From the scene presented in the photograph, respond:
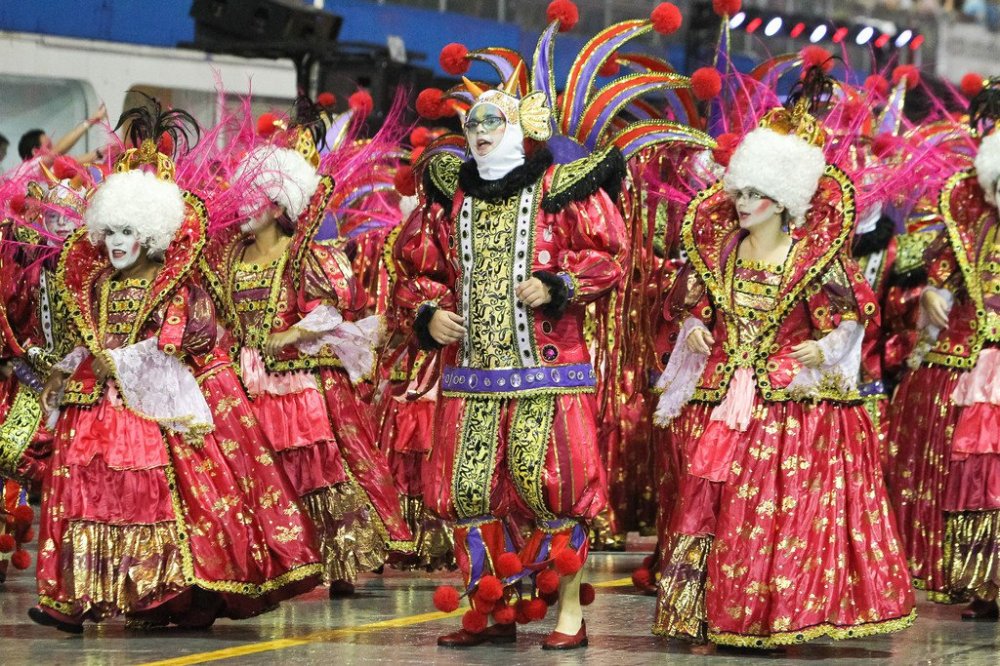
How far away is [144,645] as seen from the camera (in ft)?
22.3

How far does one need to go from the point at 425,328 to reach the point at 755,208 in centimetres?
120

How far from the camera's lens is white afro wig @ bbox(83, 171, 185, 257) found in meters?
6.98

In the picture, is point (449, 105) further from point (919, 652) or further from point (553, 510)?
point (919, 652)

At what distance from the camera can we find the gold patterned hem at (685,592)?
654cm

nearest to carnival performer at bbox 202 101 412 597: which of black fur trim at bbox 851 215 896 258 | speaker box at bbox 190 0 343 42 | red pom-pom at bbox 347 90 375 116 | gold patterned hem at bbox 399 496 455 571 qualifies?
gold patterned hem at bbox 399 496 455 571

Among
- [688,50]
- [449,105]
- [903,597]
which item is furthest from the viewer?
[688,50]

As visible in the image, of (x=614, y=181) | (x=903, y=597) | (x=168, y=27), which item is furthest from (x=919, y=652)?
(x=168, y=27)

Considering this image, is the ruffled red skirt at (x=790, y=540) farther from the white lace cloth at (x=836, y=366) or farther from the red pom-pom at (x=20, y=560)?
the red pom-pom at (x=20, y=560)

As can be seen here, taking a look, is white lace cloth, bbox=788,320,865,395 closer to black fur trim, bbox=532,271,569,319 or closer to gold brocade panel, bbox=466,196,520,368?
black fur trim, bbox=532,271,569,319

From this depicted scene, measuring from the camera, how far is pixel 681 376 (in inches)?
274

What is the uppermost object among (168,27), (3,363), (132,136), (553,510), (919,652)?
(168,27)

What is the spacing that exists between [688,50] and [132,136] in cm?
732

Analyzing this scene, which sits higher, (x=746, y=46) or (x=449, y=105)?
(x=746, y=46)

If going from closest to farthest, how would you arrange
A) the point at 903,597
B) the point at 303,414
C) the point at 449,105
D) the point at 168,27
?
the point at 903,597, the point at 449,105, the point at 303,414, the point at 168,27
